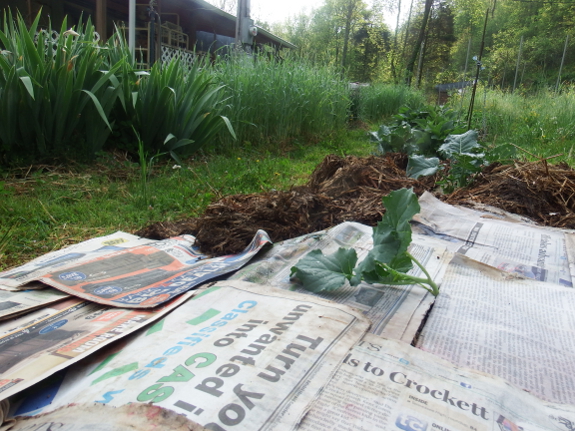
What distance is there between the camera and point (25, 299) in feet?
4.09

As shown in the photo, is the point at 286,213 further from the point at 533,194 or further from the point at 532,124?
the point at 532,124

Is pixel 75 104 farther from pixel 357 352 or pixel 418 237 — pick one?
pixel 357 352


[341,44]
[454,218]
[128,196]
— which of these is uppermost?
[341,44]

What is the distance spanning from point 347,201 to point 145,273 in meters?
1.30

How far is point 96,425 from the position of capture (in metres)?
0.69

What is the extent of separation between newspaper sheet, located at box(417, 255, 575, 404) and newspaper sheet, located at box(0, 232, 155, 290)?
1.29 metres

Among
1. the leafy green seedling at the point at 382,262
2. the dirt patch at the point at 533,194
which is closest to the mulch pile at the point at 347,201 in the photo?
the dirt patch at the point at 533,194

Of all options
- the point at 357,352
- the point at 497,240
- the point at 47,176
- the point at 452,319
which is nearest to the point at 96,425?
the point at 357,352

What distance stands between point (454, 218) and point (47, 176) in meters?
2.82

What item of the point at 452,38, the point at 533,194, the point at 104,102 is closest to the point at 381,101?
the point at 104,102

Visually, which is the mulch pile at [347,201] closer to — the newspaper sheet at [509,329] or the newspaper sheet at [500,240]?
the newspaper sheet at [500,240]

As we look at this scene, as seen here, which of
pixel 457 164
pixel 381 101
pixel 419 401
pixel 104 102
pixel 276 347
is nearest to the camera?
pixel 419 401

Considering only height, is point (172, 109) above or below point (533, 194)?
above

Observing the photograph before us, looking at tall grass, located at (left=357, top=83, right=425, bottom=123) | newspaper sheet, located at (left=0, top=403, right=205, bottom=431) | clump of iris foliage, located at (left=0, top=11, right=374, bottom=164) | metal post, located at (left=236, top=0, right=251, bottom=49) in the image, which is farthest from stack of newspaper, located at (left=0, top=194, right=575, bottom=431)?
tall grass, located at (left=357, top=83, right=425, bottom=123)
